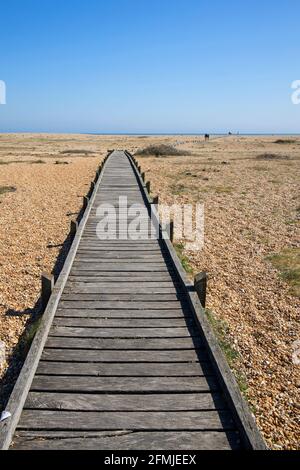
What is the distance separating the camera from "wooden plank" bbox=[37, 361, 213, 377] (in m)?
5.19

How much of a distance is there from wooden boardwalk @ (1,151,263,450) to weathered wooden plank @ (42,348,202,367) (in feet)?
0.05

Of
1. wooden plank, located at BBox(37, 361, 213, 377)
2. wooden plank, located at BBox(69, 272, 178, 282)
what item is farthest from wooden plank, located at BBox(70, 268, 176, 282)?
wooden plank, located at BBox(37, 361, 213, 377)

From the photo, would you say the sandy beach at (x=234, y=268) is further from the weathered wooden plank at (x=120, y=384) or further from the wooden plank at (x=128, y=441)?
the wooden plank at (x=128, y=441)

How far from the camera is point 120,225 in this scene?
12.6 metres

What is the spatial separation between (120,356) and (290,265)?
710cm

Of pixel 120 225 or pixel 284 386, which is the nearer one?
pixel 284 386

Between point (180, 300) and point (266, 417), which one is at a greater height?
point (180, 300)

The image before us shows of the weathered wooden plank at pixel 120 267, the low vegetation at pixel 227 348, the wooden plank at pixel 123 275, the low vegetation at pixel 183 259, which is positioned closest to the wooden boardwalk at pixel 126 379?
the wooden plank at pixel 123 275

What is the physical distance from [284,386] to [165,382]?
2.09m

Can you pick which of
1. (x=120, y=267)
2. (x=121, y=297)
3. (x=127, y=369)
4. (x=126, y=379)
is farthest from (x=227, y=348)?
(x=120, y=267)

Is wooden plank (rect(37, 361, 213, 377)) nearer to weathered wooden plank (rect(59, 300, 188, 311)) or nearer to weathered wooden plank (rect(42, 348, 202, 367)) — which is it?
weathered wooden plank (rect(42, 348, 202, 367))
